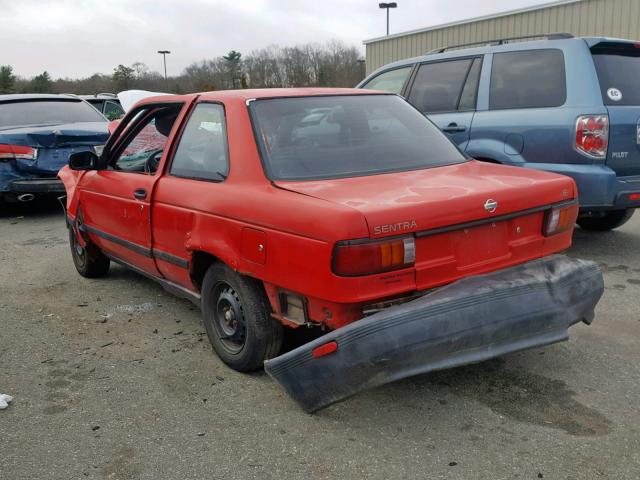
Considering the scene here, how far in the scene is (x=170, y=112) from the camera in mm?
4352

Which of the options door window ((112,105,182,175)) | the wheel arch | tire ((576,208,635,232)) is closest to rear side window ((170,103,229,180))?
door window ((112,105,182,175))

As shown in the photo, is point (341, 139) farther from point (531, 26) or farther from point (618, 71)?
point (531, 26)

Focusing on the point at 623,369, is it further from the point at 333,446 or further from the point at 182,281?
the point at 182,281

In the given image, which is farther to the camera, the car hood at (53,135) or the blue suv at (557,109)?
the car hood at (53,135)

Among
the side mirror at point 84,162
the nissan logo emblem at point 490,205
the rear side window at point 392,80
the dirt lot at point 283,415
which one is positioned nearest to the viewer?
the dirt lot at point 283,415

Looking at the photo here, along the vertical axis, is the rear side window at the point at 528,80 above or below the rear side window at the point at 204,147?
above

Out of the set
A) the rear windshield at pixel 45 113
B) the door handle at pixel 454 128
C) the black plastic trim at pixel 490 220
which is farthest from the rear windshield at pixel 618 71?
the rear windshield at pixel 45 113

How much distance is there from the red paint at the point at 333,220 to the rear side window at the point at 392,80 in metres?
3.05

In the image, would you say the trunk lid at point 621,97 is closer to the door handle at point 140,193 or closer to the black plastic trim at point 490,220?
the black plastic trim at point 490,220

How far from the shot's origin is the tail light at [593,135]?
500 cm

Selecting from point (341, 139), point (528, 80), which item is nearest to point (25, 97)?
point (528, 80)

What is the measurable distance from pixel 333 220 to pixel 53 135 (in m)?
6.69

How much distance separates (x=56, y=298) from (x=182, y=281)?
5.27 feet

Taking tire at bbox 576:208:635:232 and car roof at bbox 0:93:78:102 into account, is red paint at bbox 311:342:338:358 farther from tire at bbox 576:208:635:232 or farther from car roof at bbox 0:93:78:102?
car roof at bbox 0:93:78:102
